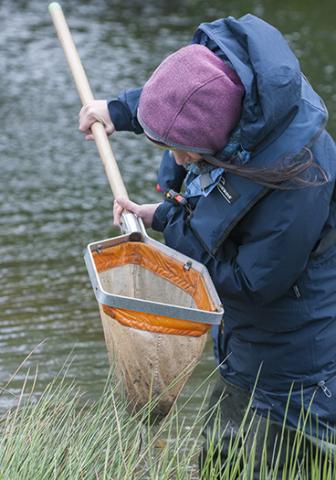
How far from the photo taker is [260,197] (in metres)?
2.94

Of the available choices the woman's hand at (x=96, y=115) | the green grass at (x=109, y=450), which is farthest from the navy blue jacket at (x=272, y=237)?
the woman's hand at (x=96, y=115)

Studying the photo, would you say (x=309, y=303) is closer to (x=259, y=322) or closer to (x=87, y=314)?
(x=259, y=322)

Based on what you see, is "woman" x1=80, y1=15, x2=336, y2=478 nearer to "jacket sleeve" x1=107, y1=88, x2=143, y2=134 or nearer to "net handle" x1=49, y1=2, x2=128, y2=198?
"net handle" x1=49, y1=2, x2=128, y2=198

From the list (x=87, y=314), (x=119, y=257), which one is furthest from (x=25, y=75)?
(x=119, y=257)

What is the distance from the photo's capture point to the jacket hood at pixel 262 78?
2842 mm

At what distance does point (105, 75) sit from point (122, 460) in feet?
24.9

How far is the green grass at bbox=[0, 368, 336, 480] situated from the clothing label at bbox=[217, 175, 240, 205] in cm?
62

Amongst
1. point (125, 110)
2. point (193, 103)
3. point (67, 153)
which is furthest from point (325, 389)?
point (67, 153)

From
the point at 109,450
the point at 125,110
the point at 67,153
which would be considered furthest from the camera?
the point at 67,153

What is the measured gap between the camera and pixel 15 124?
8898 mm

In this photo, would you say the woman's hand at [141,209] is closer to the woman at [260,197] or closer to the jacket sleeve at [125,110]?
the woman at [260,197]

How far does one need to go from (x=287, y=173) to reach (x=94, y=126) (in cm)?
97

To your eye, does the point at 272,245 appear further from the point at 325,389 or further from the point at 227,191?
the point at 325,389

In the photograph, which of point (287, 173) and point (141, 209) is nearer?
point (287, 173)
